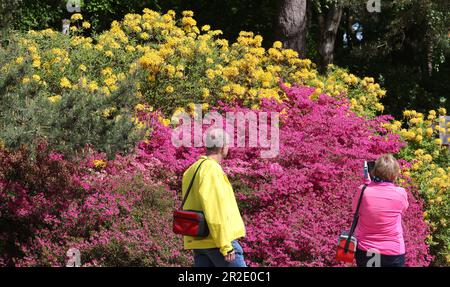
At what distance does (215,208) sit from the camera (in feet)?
13.9

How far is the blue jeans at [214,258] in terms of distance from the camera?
432cm

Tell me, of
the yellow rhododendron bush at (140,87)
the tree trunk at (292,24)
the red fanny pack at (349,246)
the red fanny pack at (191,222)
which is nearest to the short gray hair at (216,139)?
the red fanny pack at (191,222)

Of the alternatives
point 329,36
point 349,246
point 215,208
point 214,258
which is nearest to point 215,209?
point 215,208

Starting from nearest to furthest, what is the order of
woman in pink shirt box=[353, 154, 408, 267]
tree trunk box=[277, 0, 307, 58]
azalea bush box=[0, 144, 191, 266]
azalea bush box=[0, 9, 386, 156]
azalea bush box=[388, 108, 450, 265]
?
1. woman in pink shirt box=[353, 154, 408, 267]
2. azalea bush box=[0, 144, 191, 266]
3. azalea bush box=[0, 9, 386, 156]
4. azalea bush box=[388, 108, 450, 265]
5. tree trunk box=[277, 0, 307, 58]

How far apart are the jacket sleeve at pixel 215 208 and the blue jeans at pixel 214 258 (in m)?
0.12

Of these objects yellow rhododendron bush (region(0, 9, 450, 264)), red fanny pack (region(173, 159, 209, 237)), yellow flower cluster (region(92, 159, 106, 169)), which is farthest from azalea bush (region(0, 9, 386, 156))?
red fanny pack (region(173, 159, 209, 237))

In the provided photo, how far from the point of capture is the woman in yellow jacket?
166 inches

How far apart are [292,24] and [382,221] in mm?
6991

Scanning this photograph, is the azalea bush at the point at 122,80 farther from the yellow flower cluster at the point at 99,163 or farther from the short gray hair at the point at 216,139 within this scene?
the short gray hair at the point at 216,139

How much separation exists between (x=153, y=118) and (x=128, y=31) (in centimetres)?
225

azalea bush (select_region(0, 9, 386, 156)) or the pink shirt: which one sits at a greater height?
azalea bush (select_region(0, 9, 386, 156))

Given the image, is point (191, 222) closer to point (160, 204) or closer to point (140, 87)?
point (160, 204)

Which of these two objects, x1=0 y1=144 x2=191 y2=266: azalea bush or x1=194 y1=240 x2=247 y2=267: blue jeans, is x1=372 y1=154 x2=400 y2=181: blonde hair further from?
x1=0 y1=144 x2=191 y2=266: azalea bush

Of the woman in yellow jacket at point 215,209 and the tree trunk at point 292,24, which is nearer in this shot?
the woman in yellow jacket at point 215,209
